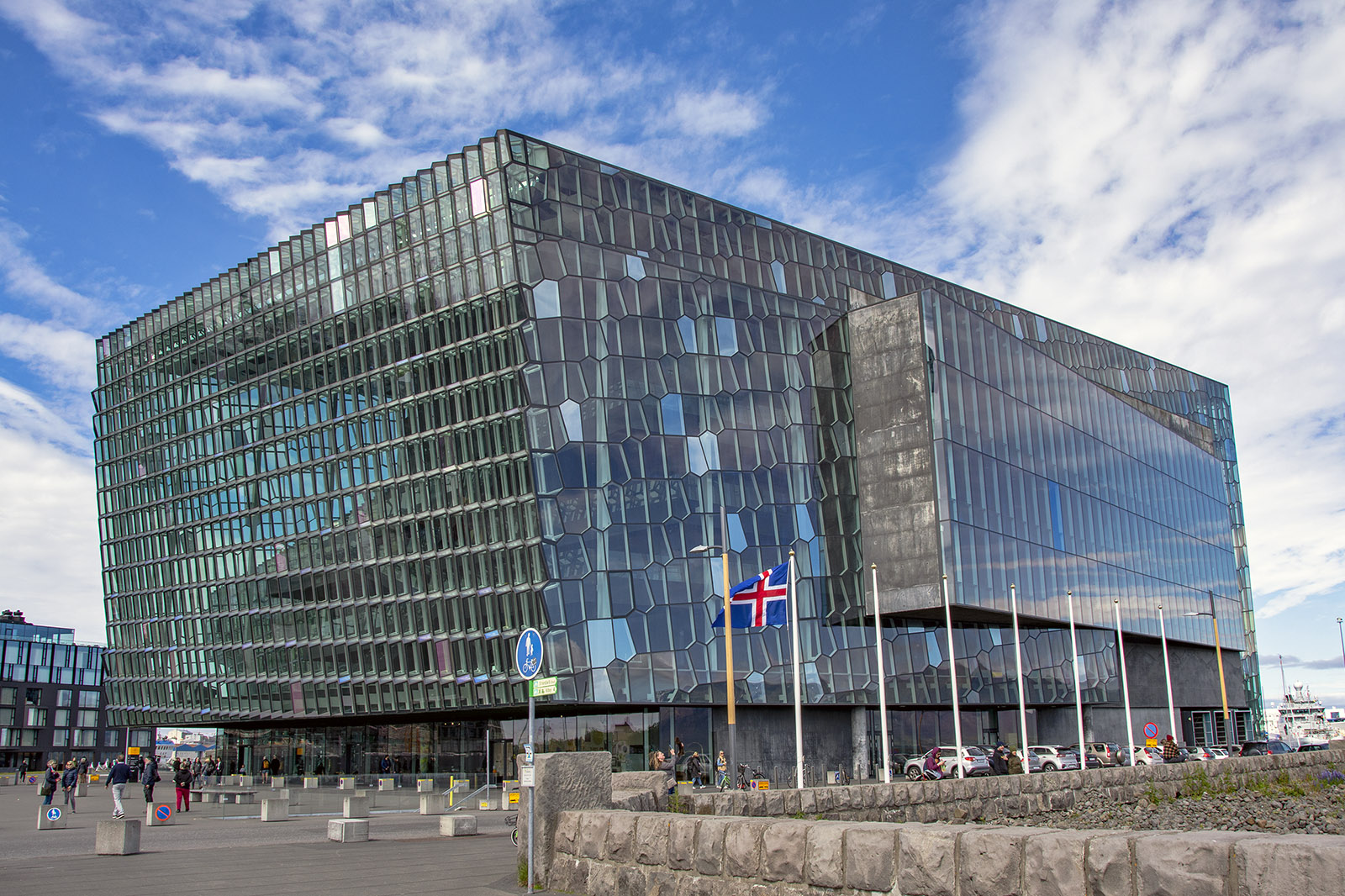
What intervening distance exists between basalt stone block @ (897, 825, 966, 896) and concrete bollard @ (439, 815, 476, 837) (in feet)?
62.1

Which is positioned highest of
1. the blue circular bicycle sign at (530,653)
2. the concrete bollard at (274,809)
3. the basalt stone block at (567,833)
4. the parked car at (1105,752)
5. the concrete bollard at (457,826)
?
the blue circular bicycle sign at (530,653)

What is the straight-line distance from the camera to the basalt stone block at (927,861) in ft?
26.2

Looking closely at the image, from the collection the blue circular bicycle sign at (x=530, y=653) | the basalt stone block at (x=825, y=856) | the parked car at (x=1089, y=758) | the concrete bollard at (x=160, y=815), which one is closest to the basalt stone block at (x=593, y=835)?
the blue circular bicycle sign at (x=530, y=653)

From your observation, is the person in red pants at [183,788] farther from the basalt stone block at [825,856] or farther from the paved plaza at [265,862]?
the basalt stone block at [825,856]

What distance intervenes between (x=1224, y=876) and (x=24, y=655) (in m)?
172

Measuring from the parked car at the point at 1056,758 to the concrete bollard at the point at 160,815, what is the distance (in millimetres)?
36271

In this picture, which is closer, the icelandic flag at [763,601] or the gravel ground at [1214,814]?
the gravel ground at [1214,814]

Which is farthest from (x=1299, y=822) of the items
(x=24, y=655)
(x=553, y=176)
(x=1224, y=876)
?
(x=24, y=655)

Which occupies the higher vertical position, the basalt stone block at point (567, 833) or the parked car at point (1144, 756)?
the basalt stone block at point (567, 833)

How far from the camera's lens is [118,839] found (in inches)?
833

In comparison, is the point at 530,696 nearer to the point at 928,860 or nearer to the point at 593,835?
the point at 593,835

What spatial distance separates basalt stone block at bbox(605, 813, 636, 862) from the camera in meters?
Result: 11.8

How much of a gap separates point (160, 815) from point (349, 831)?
6.48 meters

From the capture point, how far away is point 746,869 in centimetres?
985
